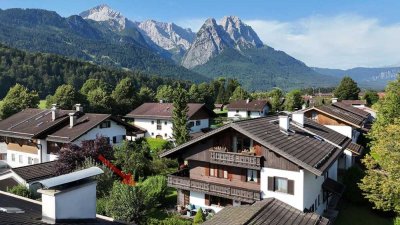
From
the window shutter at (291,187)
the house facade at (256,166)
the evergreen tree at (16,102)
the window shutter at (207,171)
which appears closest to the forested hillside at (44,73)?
the evergreen tree at (16,102)

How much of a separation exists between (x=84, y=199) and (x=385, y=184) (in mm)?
20145

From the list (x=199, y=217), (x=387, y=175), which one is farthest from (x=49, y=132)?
(x=387, y=175)

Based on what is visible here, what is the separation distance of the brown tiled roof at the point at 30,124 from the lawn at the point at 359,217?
3104 centimetres

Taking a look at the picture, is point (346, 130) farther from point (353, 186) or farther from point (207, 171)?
point (207, 171)

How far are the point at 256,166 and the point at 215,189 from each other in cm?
353

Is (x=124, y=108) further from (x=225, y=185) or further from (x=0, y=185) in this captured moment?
(x=225, y=185)

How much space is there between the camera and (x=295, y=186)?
23.2 meters

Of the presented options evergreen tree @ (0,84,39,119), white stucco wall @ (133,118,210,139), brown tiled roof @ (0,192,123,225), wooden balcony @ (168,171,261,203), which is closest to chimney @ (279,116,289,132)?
wooden balcony @ (168,171,261,203)

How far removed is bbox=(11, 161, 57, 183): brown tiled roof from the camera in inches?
1203

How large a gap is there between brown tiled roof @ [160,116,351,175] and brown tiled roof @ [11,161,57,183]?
11549mm

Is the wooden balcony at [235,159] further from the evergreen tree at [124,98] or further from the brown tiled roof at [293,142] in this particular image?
the evergreen tree at [124,98]

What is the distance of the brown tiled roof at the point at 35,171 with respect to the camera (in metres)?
30.6

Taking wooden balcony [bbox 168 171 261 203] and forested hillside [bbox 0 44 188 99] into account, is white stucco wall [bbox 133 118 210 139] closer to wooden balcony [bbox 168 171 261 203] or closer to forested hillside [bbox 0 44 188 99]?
wooden balcony [bbox 168 171 261 203]

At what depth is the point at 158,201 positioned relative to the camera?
29328mm
